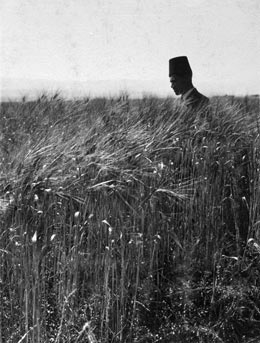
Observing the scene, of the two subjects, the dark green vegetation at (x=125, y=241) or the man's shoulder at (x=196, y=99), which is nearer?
the dark green vegetation at (x=125, y=241)

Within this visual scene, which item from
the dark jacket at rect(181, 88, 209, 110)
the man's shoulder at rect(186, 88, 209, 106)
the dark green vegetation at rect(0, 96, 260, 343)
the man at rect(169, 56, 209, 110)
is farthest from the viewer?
the man at rect(169, 56, 209, 110)

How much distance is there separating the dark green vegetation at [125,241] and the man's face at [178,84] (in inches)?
71.4

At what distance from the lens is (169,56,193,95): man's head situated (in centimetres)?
480

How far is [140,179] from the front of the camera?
2.55 metres

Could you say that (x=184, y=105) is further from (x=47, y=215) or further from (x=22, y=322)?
(x=22, y=322)

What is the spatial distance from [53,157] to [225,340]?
3.03 ft

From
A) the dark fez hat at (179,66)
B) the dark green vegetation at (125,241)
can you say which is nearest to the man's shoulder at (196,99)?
the dark fez hat at (179,66)

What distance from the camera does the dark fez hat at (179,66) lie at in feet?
15.7

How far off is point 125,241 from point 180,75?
265cm

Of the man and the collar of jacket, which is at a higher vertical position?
the man

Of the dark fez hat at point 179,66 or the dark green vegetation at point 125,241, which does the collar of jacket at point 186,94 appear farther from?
the dark green vegetation at point 125,241

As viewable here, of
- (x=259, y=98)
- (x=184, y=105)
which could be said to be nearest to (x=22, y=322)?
(x=184, y=105)

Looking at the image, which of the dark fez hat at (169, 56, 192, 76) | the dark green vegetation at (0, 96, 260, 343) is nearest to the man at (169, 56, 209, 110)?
the dark fez hat at (169, 56, 192, 76)

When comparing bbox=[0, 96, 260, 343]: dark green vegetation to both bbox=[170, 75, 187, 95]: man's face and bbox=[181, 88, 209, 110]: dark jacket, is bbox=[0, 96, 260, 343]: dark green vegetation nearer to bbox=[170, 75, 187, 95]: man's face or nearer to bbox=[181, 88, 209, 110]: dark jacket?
bbox=[181, 88, 209, 110]: dark jacket
